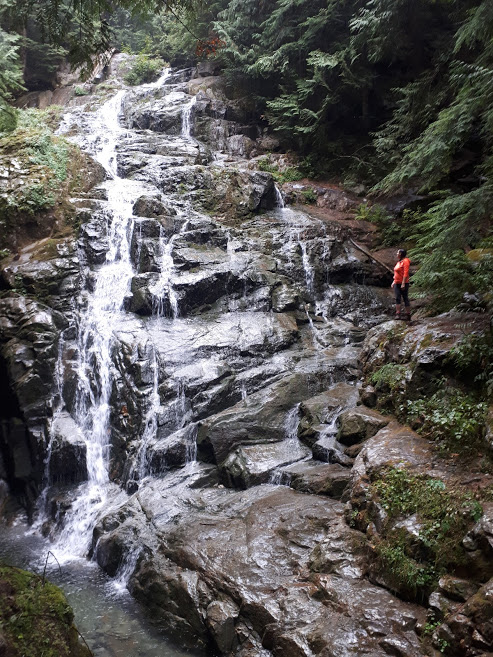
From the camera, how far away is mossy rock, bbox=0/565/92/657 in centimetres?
355

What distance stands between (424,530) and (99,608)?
514 cm

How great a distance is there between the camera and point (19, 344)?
11.4 metres

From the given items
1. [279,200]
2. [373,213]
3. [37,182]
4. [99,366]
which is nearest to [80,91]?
[37,182]

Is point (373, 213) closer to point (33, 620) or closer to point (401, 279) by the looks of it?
point (401, 279)

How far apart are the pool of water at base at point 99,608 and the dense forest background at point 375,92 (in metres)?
7.05

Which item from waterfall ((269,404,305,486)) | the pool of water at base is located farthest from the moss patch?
waterfall ((269,404,305,486))

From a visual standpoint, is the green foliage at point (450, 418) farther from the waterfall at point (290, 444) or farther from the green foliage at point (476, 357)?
the waterfall at point (290, 444)

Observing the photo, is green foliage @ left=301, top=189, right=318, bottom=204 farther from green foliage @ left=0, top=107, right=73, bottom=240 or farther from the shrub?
green foliage @ left=0, top=107, right=73, bottom=240

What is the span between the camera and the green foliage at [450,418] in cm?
581

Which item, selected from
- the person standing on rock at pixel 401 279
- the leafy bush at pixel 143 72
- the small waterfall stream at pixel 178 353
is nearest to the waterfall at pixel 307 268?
the small waterfall stream at pixel 178 353

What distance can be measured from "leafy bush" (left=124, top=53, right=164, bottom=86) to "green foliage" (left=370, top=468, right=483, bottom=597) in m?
28.9

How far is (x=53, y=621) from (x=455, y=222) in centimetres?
731

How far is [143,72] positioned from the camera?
27.4 metres

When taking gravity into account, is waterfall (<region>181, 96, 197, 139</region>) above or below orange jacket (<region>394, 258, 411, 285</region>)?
above
